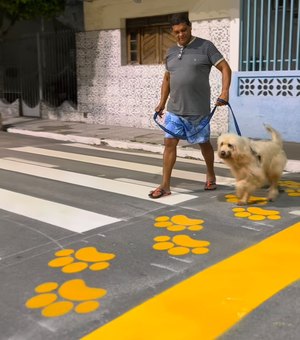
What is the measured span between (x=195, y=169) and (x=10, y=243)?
3.97 metres

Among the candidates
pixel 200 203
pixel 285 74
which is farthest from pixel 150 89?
pixel 200 203

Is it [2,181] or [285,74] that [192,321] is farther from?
[285,74]

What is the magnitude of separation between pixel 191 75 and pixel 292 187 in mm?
2076

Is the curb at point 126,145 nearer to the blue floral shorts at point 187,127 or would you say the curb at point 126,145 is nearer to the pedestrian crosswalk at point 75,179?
the pedestrian crosswalk at point 75,179

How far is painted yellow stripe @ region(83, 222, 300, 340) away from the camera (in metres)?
2.74

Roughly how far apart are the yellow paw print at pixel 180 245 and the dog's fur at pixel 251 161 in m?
1.14

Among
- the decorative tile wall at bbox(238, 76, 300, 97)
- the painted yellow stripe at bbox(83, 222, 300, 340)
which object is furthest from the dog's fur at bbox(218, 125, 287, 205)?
the decorative tile wall at bbox(238, 76, 300, 97)

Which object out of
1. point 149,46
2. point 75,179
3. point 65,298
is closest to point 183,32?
point 75,179

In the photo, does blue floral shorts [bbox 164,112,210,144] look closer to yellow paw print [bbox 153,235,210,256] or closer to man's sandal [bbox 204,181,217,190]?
man's sandal [bbox 204,181,217,190]

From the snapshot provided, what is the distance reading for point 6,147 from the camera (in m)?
10.2

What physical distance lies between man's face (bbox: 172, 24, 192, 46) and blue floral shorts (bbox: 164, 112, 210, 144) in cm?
88

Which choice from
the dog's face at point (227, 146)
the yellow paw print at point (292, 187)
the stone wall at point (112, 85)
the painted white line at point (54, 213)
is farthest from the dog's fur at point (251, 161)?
the stone wall at point (112, 85)

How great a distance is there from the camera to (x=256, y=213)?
4.98m

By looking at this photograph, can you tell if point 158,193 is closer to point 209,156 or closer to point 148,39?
point 209,156
